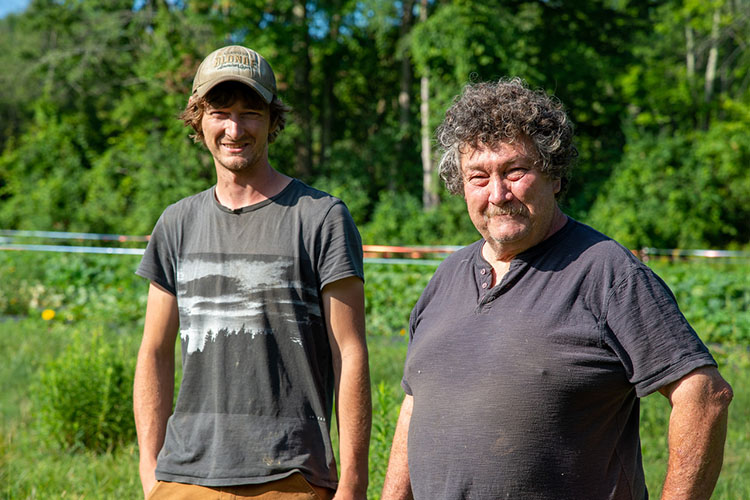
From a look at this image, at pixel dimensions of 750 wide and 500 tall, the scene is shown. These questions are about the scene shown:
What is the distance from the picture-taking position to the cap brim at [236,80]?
8.20 feet

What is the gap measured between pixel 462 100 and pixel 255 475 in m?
1.20

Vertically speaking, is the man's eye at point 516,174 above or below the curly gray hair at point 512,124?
below


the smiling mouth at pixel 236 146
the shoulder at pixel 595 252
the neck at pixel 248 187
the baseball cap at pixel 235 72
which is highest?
the baseball cap at pixel 235 72

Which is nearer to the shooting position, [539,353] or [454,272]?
[539,353]

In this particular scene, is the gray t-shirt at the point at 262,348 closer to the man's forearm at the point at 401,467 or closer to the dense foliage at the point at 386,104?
the man's forearm at the point at 401,467

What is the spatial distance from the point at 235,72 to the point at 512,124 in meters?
0.91

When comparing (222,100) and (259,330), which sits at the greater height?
(222,100)

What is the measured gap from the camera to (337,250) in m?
2.41

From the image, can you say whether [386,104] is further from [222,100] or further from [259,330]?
[259,330]

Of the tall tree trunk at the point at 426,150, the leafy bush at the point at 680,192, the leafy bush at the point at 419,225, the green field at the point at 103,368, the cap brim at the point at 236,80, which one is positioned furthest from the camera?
the tall tree trunk at the point at 426,150

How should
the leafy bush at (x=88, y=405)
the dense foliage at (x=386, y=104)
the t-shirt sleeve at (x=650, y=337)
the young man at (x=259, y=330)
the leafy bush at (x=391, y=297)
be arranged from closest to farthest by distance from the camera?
1. the t-shirt sleeve at (x=650, y=337)
2. the young man at (x=259, y=330)
3. the leafy bush at (x=88, y=405)
4. the leafy bush at (x=391, y=297)
5. the dense foliage at (x=386, y=104)

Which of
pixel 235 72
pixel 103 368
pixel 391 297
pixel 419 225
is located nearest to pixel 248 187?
pixel 235 72

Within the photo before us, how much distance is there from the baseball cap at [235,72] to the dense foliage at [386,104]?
48.7 feet

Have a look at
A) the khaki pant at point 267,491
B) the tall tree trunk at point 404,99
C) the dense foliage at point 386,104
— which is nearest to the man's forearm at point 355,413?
the khaki pant at point 267,491
